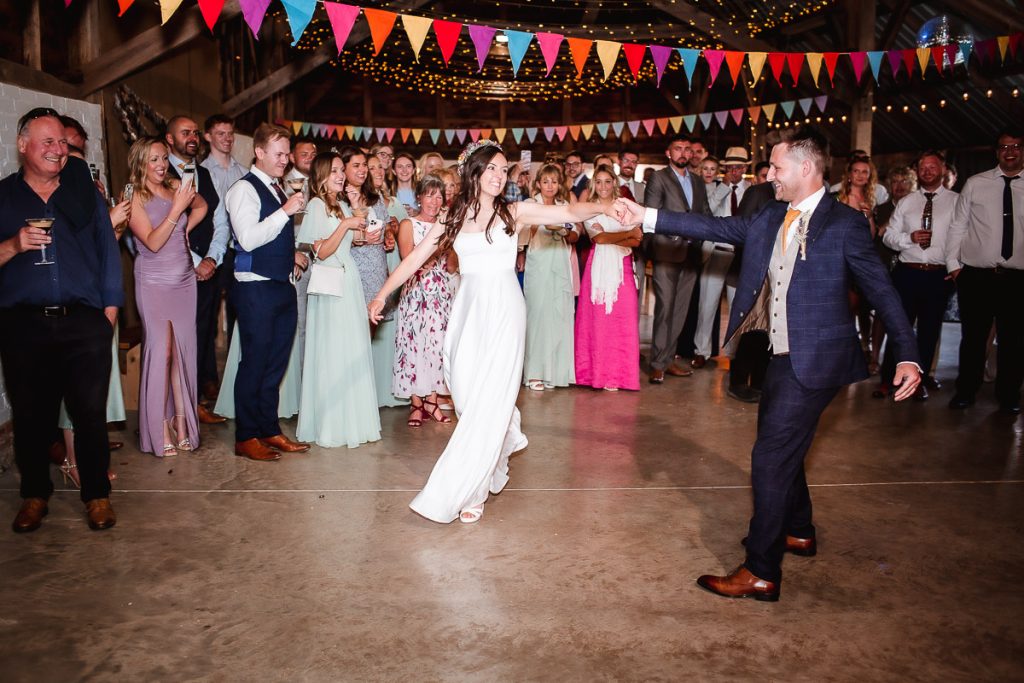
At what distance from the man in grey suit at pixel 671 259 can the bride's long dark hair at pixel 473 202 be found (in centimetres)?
301

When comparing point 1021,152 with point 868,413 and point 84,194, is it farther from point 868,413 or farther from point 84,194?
point 84,194

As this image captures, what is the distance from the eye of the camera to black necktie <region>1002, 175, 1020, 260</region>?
5.42m

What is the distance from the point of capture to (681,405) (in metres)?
5.68

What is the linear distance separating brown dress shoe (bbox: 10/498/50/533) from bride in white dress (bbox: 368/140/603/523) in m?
1.57

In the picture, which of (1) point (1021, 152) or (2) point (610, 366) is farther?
(2) point (610, 366)

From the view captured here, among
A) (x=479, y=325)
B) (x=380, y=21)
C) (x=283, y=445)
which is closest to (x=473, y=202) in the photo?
(x=479, y=325)

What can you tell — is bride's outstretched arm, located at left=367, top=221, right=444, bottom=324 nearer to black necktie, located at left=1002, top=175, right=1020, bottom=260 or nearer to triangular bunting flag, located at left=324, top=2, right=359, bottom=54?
triangular bunting flag, located at left=324, top=2, right=359, bottom=54

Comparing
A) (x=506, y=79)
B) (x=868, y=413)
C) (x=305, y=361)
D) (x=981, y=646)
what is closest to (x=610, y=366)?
(x=868, y=413)

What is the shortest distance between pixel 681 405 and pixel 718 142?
1243cm

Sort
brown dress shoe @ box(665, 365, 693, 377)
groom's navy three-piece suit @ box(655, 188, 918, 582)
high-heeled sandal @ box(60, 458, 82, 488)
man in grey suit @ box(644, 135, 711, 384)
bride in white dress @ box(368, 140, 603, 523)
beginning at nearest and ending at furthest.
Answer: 1. groom's navy three-piece suit @ box(655, 188, 918, 582)
2. bride in white dress @ box(368, 140, 603, 523)
3. high-heeled sandal @ box(60, 458, 82, 488)
4. man in grey suit @ box(644, 135, 711, 384)
5. brown dress shoe @ box(665, 365, 693, 377)

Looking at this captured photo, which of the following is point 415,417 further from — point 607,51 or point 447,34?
point 607,51

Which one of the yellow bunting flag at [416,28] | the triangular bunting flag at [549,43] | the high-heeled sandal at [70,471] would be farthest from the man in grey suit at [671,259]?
the high-heeled sandal at [70,471]

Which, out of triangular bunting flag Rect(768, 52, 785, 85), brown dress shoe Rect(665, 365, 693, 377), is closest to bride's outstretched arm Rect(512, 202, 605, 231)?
brown dress shoe Rect(665, 365, 693, 377)

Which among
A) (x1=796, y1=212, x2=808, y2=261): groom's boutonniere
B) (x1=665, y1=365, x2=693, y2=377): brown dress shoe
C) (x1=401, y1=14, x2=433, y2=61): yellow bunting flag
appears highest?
(x1=401, y1=14, x2=433, y2=61): yellow bunting flag
